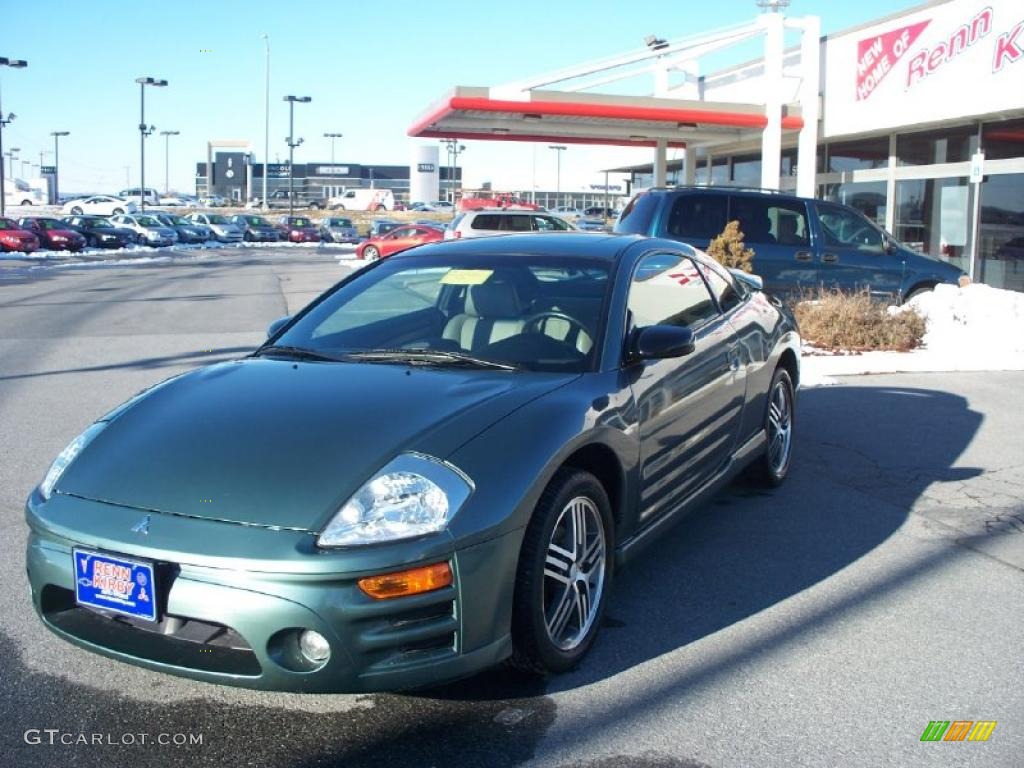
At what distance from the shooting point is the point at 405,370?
405 cm

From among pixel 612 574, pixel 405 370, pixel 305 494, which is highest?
pixel 405 370

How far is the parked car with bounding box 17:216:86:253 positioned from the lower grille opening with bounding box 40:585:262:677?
1592 inches

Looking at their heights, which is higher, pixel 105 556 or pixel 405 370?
pixel 405 370

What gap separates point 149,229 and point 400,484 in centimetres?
4832

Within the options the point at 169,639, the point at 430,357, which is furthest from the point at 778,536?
the point at 169,639

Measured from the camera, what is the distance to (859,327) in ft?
37.1

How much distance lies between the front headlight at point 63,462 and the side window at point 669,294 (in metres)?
2.26

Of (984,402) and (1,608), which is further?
(984,402)

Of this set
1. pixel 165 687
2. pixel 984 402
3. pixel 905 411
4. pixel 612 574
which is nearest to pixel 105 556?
pixel 165 687

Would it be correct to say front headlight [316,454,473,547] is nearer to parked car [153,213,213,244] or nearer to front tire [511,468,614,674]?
front tire [511,468,614,674]

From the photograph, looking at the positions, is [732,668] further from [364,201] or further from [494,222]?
[364,201]

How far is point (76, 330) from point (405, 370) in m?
11.0

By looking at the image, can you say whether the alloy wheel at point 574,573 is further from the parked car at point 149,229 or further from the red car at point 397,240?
the parked car at point 149,229

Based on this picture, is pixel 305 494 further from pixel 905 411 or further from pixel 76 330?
pixel 76 330
